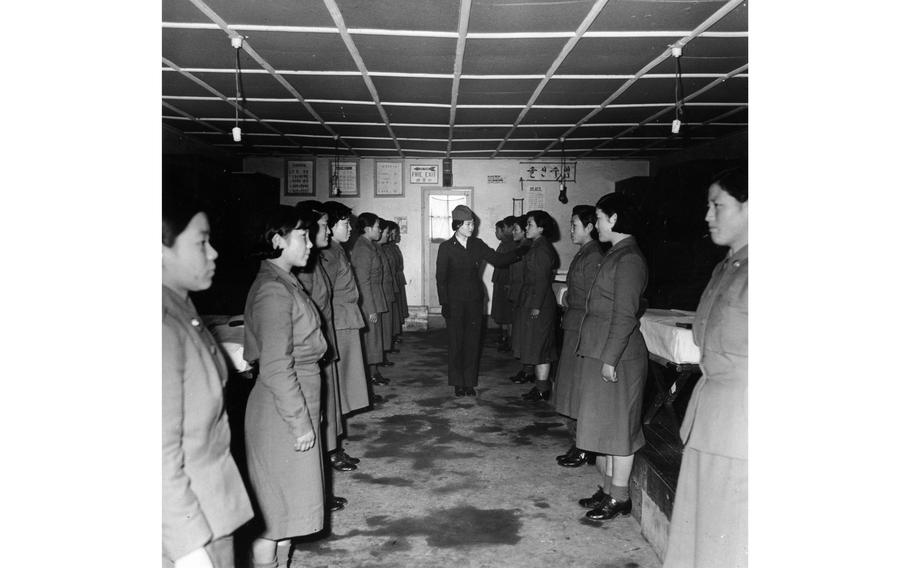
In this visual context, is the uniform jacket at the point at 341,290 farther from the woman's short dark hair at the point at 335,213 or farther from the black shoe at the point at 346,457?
the black shoe at the point at 346,457

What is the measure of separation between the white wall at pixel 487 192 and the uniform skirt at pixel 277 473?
739 centimetres

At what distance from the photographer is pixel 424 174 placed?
365 inches

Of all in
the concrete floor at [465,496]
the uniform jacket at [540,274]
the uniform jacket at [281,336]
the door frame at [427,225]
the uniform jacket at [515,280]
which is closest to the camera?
the uniform jacket at [281,336]

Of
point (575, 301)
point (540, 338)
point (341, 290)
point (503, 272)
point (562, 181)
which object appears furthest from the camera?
point (562, 181)

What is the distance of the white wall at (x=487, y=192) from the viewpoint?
30.2 ft

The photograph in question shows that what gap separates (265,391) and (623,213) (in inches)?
74.9

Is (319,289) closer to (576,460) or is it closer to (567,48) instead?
(576,460)

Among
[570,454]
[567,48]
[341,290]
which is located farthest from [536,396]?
[567,48]

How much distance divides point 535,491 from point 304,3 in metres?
3.09

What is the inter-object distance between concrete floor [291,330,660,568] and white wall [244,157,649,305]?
4496 millimetres

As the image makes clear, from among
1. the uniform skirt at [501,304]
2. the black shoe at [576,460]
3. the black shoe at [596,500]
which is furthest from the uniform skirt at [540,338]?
the uniform skirt at [501,304]

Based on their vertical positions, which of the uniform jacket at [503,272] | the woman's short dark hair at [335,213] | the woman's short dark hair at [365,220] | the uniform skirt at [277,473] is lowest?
the uniform skirt at [277,473]

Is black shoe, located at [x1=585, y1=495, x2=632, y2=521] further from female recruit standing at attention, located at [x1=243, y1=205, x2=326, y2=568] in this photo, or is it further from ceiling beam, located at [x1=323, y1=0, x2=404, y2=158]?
ceiling beam, located at [x1=323, y1=0, x2=404, y2=158]
